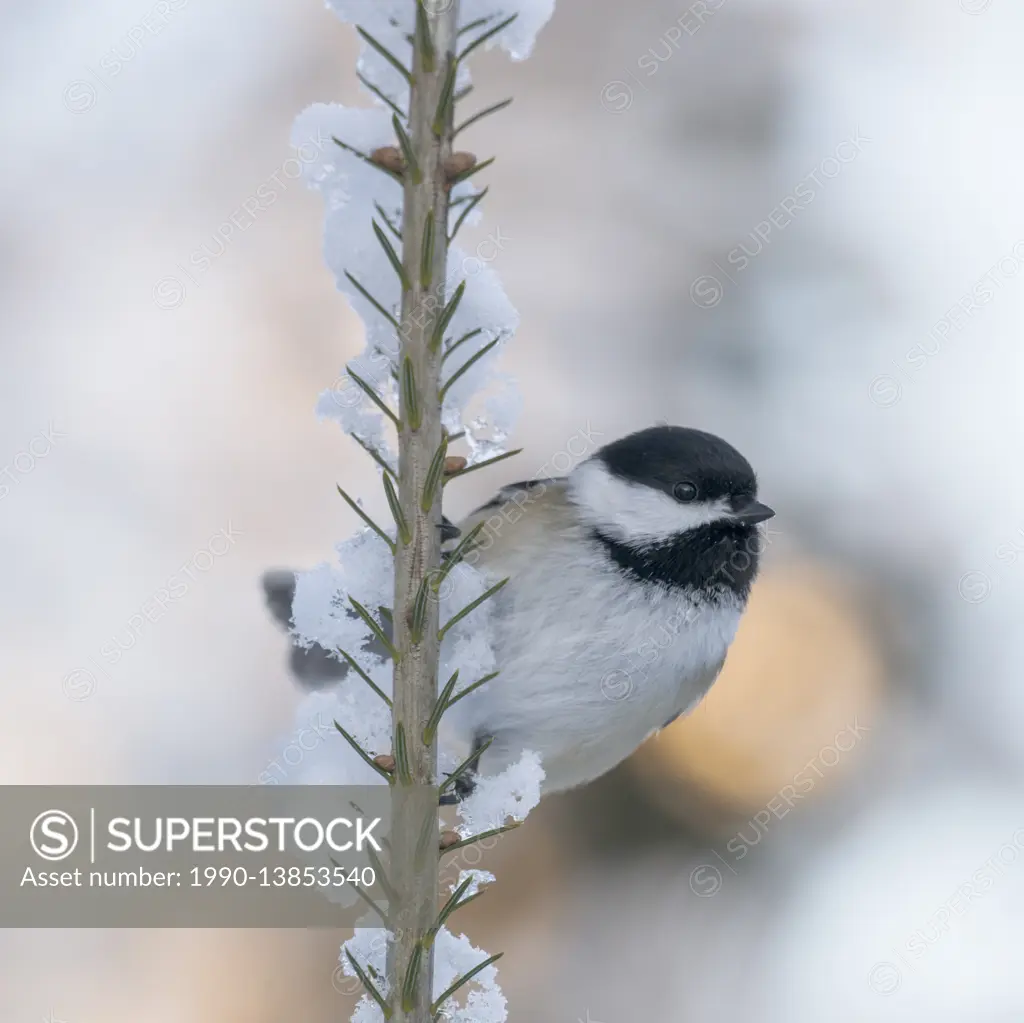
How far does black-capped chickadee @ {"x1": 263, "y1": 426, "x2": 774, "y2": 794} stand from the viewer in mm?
1102

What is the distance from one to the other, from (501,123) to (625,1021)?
1964mm

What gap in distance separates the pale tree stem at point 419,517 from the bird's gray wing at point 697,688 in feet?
2.34

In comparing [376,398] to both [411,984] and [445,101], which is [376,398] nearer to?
[445,101]

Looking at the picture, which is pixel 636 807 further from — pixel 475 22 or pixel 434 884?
pixel 475 22

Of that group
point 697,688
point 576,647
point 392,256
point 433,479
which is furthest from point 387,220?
point 697,688

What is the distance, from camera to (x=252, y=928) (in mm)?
1970

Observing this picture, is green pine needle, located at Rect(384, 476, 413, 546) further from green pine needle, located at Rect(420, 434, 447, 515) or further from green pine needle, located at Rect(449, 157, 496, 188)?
green pine needle, located at Rect(449, 157, 496, 188)

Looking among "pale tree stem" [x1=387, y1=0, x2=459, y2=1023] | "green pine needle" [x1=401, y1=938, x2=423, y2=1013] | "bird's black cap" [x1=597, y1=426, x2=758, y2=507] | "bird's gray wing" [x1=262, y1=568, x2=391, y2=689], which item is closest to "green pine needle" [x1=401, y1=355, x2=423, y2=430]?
"pale tree stem" [x1=387, y1=0, x2=459, y2=1023]

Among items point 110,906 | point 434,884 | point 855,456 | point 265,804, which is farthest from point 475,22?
point 855,456

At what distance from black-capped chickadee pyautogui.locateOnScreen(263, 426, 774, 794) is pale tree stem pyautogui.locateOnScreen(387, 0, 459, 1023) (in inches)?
21.0

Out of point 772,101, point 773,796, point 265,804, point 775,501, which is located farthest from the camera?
point 772,101

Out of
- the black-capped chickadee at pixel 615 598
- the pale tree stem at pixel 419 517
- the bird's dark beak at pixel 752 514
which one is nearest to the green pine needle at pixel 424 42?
the pale tree stem at pixel 419 517

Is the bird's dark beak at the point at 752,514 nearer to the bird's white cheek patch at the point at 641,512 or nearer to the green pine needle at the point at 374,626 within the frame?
the bird's white cheek patch at the point at 641,512

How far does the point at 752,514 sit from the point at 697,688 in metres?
0.23
